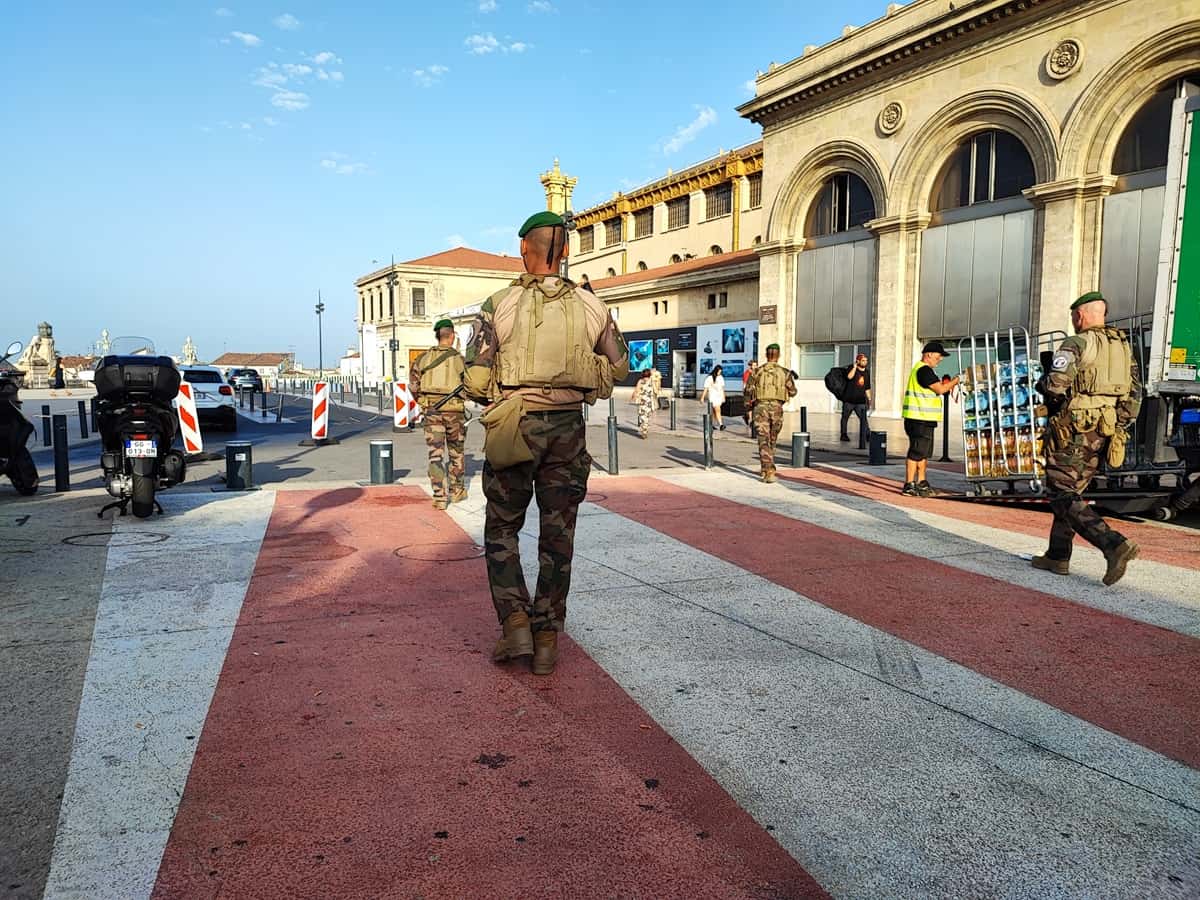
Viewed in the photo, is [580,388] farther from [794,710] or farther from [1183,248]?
[1183,248]

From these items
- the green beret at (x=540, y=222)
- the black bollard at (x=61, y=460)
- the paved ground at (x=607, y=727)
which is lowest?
the paved ground at (x=607, y=727)

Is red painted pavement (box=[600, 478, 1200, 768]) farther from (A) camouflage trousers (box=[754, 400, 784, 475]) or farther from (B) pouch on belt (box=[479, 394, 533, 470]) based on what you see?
(A) camouflage trousers (box=[754, 400, 784, 475])

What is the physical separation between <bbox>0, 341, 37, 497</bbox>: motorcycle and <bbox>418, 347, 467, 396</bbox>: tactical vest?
451cm

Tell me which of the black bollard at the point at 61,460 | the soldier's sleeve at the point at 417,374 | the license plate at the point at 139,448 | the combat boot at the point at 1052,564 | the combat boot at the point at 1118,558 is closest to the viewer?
the combat boot at the point at 1118,558

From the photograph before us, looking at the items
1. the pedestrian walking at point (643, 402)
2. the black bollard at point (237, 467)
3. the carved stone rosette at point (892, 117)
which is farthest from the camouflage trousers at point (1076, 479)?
the carved stone rosette at point (892, 117)

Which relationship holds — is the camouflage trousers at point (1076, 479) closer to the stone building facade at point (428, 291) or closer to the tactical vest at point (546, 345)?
the tactical vest at point (546, 345)

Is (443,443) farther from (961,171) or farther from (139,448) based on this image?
(961,171)

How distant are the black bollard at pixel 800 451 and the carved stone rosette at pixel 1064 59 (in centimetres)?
1529

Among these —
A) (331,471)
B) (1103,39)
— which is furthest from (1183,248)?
(1103,39)

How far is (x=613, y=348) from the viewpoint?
4.05 meters

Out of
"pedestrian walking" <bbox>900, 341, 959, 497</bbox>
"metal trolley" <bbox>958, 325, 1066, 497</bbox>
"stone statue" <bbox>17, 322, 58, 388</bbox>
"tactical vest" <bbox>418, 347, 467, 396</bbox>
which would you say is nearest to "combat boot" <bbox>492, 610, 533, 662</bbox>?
"tactical vest" <bbox>418, 347, 467, 396</bbox>

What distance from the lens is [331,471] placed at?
12.3m

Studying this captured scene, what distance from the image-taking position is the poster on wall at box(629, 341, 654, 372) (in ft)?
134

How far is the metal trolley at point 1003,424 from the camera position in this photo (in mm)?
8688
